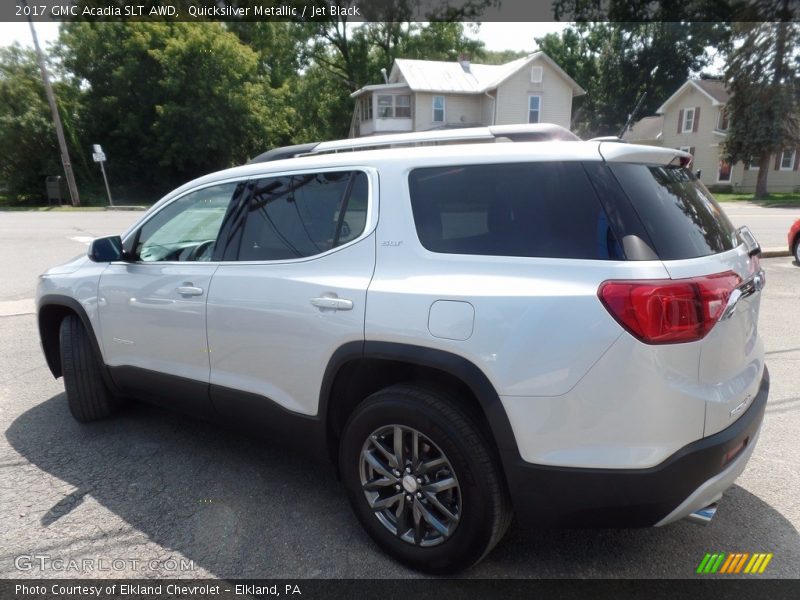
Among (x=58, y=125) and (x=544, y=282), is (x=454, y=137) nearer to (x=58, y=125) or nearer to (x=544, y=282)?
(x=544, y=282)

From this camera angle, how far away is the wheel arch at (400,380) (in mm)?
2131

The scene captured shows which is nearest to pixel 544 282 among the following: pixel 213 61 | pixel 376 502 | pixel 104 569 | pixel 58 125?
pixel 376 502

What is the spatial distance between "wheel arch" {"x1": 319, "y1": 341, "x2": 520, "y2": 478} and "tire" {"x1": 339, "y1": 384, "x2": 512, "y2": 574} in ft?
0.26

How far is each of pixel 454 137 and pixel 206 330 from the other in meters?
1.66

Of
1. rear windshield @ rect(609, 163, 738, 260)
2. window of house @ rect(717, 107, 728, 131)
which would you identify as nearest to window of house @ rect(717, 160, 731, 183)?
window of house @ rect(717, 107, 728, 131)

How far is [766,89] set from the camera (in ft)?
103

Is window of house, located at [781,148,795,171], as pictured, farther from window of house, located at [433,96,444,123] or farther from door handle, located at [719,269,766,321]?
door handle, located at [719,269,766,321]

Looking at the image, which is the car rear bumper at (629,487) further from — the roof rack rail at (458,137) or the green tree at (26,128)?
the green tree at (26,128)

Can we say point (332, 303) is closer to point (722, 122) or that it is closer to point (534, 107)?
point (534, 107)

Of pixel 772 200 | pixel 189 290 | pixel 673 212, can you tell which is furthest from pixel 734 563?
pixel 772 200

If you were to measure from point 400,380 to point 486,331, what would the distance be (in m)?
0.62

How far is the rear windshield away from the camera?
205 cm

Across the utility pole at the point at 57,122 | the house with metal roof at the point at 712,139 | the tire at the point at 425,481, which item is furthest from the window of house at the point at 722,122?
the tire at the point at 425,481

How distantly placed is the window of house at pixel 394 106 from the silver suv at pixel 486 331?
3381cm
